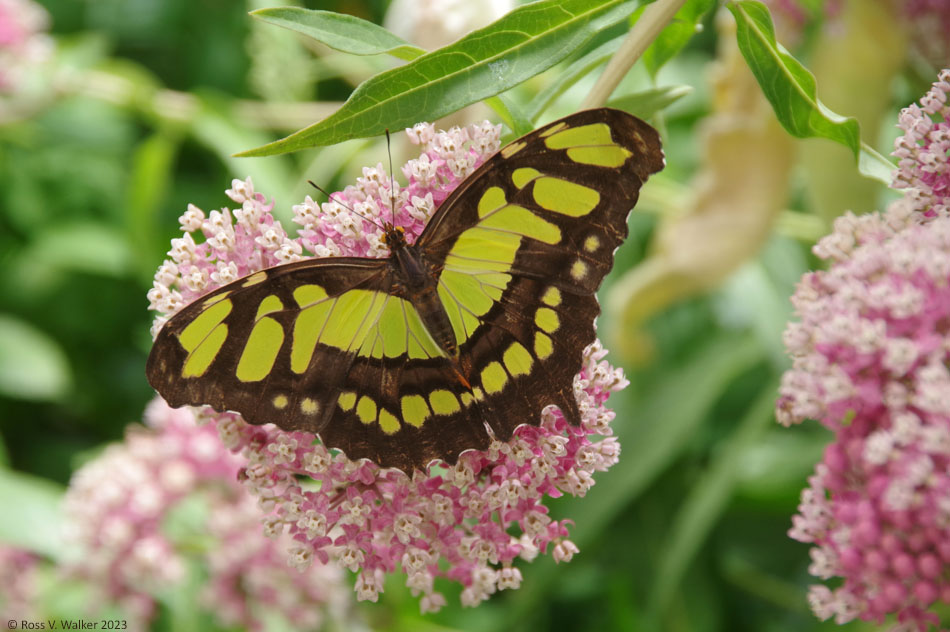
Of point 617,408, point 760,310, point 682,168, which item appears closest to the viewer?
point 760,310

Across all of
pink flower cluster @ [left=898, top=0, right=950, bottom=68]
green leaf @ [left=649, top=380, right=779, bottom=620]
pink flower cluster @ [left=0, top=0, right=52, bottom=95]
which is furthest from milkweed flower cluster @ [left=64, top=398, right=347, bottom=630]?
pink flower cluster @ [left=898, top=0, right=950, bottom=68]

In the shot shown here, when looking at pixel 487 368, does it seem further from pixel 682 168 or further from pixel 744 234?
pixel 682 168

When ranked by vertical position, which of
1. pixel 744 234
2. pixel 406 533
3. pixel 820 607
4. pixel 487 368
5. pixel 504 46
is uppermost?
pixel 744 234

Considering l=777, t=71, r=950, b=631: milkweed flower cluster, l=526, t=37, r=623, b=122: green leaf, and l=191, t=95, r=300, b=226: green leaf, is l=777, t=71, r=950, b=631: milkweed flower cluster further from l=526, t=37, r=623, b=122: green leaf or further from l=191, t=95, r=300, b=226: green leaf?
l=191, t=95, r=300, b=226: green leaf

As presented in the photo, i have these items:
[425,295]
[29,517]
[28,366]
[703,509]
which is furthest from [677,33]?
[28,366]

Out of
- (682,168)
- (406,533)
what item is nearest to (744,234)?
(682,168)

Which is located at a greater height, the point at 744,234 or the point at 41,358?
the point at 41,358

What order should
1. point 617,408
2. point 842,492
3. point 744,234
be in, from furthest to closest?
1. point 617,408
2. point 744,234
3. point 842,492
